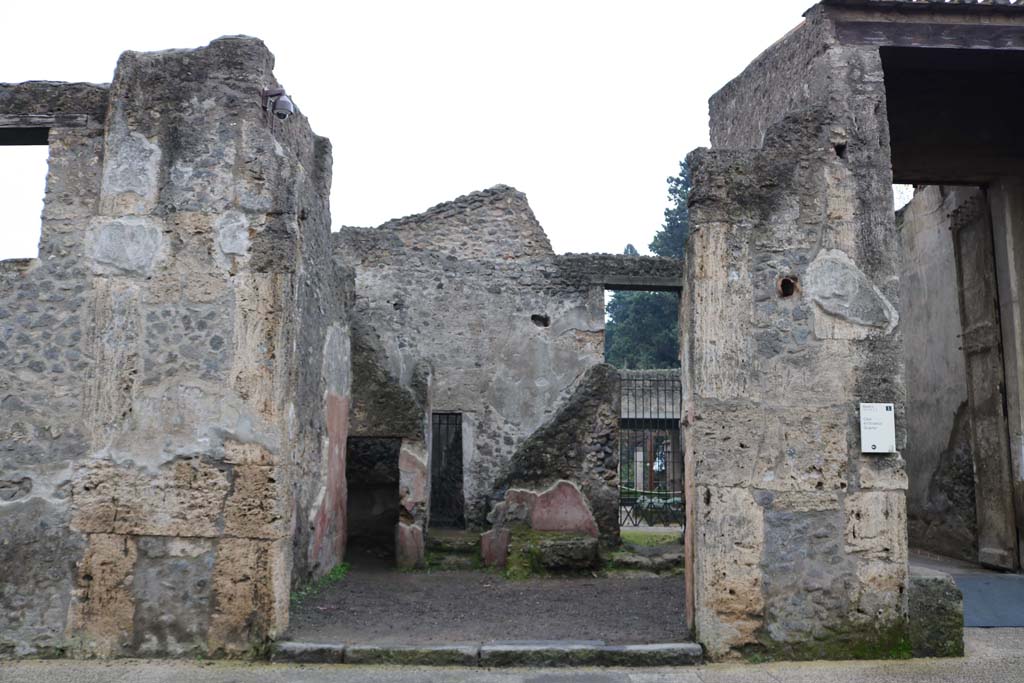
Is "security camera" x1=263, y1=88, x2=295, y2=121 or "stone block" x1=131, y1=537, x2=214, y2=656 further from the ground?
"security camera" x1=263, y1=88, x2=295, y2=121

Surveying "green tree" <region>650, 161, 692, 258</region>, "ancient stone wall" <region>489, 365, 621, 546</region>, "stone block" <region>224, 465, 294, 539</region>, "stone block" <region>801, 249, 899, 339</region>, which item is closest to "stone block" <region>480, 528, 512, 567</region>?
"ancient stone wall" <region>489, 365, 621, 546</region>

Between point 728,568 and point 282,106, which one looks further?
point 282,106

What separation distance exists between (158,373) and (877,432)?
4.39 metres

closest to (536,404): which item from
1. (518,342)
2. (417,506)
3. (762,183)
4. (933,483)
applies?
(518,342)

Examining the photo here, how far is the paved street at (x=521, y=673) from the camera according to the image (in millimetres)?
4703

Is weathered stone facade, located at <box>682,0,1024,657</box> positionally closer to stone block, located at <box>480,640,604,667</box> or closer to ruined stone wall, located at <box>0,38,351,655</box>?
stone block, located at <box>480,640,604,667</box>

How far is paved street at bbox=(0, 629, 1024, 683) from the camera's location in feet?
15.4

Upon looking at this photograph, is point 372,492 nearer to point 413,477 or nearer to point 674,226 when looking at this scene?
point 413,477

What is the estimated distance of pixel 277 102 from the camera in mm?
5758

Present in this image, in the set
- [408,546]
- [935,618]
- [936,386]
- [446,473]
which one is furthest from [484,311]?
[935,618]

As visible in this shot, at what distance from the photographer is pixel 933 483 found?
30.7 feet

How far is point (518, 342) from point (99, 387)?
23.6 ft

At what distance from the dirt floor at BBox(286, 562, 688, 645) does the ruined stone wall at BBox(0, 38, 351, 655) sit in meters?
0.80

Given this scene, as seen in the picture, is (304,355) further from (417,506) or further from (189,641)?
(417,506)
